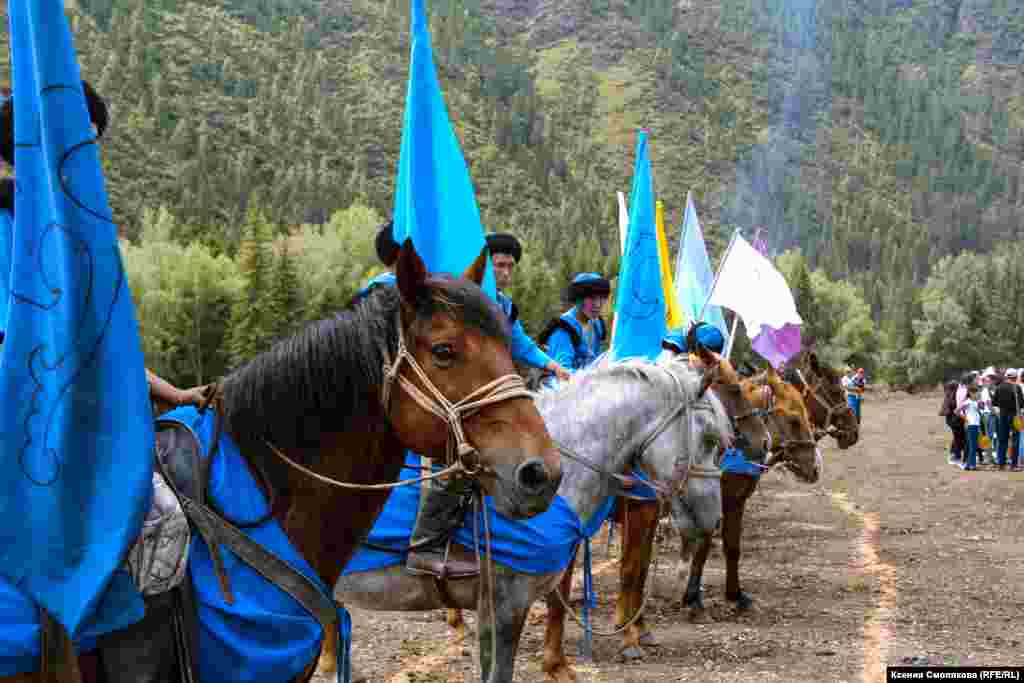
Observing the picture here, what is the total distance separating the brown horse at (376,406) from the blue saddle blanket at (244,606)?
0.07m

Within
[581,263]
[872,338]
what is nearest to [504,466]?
[581,263]

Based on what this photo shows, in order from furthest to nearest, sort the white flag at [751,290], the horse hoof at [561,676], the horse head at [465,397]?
the white flag at [751,290], the horse hoof at [561,676], the horse head at [465,397]

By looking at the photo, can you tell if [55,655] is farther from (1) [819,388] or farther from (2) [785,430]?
(1) [819,388]

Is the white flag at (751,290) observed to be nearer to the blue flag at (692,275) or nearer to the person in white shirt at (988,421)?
the blue flag at (692,275)

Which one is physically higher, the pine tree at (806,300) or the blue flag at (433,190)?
the blue flag at (433,190)

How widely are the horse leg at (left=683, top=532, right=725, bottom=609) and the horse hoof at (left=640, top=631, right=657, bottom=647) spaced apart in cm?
105

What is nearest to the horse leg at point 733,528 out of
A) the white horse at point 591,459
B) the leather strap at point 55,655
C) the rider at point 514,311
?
the white horse at point 591,459

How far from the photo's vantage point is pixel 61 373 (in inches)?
121

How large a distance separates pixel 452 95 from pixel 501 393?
172924 millimetres

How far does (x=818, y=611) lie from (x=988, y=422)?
20352 millimetres

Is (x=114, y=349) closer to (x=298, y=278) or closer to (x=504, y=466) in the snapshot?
(x=504, y=466)

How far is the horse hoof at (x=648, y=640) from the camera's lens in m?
9.37

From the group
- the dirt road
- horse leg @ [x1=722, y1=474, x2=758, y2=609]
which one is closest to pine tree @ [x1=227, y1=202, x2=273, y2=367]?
the dirt road

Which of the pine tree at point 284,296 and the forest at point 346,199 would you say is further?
the forest at point 346,199
